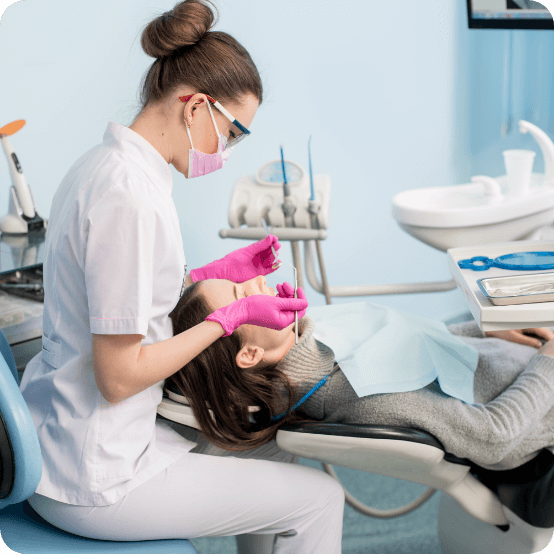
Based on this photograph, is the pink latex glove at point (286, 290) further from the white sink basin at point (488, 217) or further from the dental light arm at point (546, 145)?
the dental light arm at point (546, 145)

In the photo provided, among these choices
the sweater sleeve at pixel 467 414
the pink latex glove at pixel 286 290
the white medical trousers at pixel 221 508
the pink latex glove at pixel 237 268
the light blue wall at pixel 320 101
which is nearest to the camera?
the white medical trousers at pixel 221 508

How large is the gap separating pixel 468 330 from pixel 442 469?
1.64 feet

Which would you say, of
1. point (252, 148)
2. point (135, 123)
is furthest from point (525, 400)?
point (252, 148)

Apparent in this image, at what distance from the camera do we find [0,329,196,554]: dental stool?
34.0 inches

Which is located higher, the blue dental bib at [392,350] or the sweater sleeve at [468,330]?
the blue dental bib at [392,350]

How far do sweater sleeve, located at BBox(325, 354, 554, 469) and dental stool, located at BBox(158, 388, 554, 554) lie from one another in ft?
0.13

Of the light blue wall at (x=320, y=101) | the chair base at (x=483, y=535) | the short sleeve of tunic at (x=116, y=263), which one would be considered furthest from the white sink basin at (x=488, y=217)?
the short sleeve of tunic at (x=116, y=263)

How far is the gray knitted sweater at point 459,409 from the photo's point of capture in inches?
41.7

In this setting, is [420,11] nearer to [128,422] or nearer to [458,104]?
[458,104]

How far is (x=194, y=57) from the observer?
38.4 inches

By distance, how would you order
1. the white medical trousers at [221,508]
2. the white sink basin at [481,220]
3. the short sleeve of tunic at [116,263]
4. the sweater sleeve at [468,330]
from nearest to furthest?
1. the short sleeve of tunic at [116,263]
2. the white medical trousers at [221,508]
3. the sweater sleeve at [468,330]
4. the white sink basin at [481,220]

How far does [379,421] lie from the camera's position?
1.08m

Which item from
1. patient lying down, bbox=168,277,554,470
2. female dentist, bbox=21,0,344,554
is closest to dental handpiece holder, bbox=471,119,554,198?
patient lying down, bbox=168,277,554,470

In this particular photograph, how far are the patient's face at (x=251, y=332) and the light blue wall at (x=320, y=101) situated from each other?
86 cm
